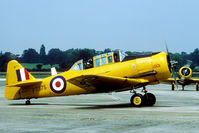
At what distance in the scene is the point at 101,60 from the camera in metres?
18.2

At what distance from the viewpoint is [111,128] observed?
416 inches

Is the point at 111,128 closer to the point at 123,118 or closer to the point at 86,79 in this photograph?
the point at 123,118

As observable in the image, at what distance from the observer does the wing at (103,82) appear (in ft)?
54.8

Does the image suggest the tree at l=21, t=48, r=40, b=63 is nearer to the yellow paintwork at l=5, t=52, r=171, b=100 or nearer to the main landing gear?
the yellow paintwork at l=5, t=52, r=171, b=100

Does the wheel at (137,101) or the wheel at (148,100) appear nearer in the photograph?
the wheel at (137,101)

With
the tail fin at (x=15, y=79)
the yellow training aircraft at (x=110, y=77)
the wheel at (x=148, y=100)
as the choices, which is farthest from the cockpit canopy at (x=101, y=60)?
the tail fin at (x=15, y=79)

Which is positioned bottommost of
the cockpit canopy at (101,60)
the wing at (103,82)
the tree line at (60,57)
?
the wing at (103,82)

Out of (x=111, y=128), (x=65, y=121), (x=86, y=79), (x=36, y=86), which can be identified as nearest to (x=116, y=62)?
(x=86, y=79)

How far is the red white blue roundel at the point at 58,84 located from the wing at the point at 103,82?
103 cm

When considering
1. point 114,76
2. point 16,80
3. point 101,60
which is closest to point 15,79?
point 16,80

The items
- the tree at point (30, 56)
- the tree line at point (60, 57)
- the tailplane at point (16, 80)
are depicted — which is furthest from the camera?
the tree at point (30, 56)

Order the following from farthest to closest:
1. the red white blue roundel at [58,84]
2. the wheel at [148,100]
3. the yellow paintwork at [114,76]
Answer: the red white blue roundel at [58,84] → the wheel at [148,100] → the yellow paintwork at [114,76]

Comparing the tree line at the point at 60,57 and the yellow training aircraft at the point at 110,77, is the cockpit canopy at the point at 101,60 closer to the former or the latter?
the yellow training aircraft at the point at 110,77

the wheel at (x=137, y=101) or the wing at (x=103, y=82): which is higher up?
the wing at (x=103, y=82)
